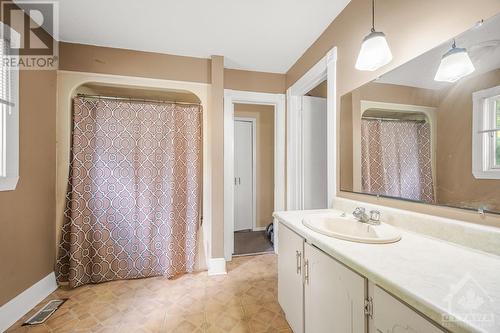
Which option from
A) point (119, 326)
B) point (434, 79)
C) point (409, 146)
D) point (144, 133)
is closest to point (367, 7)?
point (434, 79)

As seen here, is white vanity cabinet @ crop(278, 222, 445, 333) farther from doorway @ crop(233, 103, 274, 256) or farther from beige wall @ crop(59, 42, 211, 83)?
doorway @ crop(233, 103, 274, 256)

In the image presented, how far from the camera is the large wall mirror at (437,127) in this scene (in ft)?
2.75

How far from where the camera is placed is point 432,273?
68 cm

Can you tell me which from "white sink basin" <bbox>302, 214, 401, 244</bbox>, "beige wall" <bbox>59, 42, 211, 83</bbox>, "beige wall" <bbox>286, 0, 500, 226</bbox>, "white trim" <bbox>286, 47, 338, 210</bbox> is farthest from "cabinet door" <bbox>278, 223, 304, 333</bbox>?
"beige wall" <bbox>59, 42, 211, 83</bbox>

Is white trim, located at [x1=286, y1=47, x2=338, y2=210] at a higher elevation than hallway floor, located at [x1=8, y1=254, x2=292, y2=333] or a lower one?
higher

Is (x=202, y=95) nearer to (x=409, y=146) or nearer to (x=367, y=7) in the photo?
(x=367, y=7)

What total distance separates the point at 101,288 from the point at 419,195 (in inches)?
106

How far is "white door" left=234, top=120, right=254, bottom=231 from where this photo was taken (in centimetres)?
371

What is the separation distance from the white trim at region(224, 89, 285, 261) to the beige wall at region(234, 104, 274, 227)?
0.97 meters

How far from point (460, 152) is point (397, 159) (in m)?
0.35

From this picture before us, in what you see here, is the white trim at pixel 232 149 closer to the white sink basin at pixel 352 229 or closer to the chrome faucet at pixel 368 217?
the white sink basin at pixel 352 229

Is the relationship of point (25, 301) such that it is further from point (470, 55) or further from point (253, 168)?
point (470, 55)

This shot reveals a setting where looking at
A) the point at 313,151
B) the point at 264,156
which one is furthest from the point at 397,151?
the point at 264,156

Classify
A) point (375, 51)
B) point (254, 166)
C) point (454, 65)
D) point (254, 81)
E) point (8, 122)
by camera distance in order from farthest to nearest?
point (254, 166) → point (254, 81) → point (8, 122) → point (375, 51) → point (454, 65)
